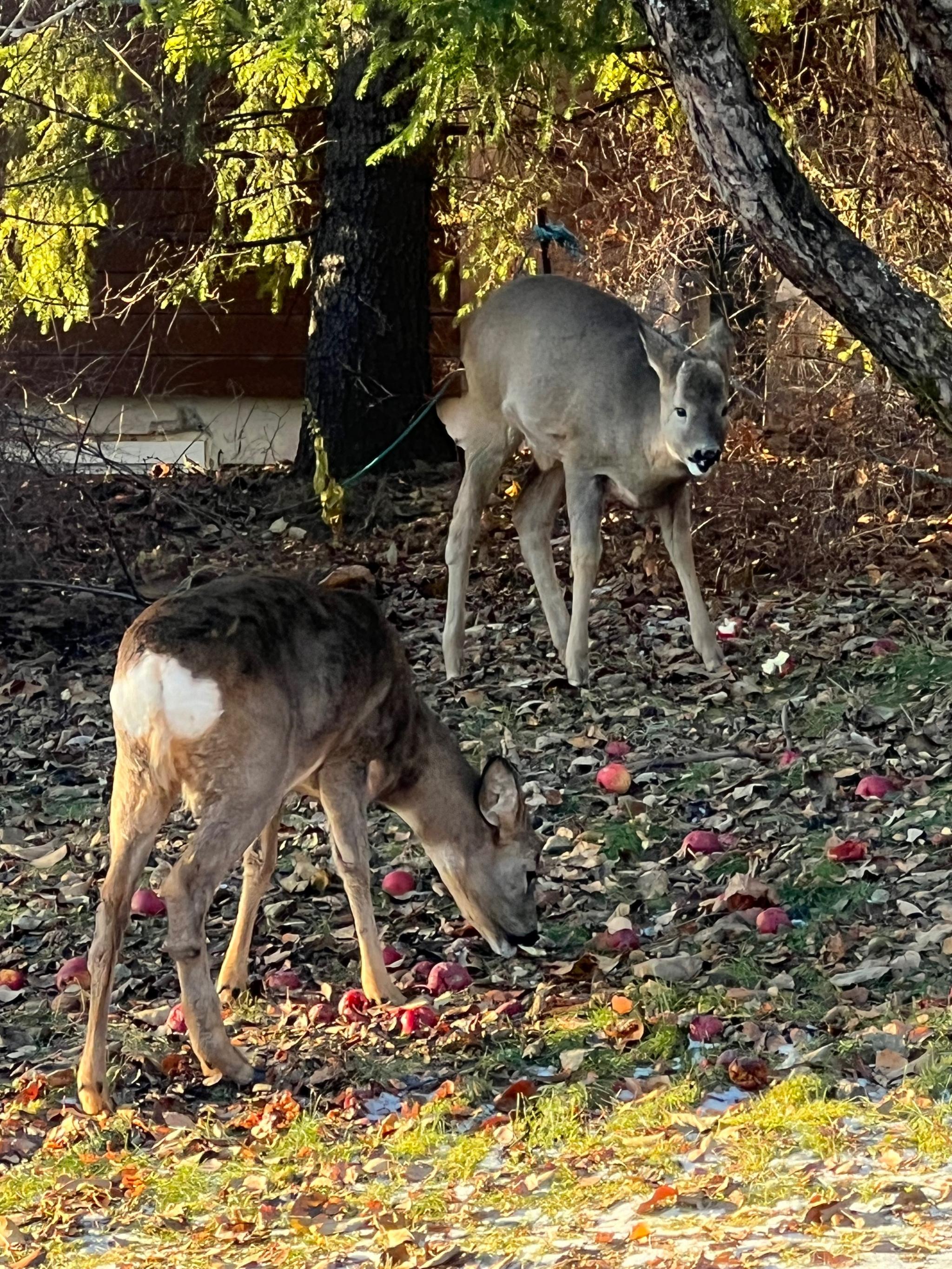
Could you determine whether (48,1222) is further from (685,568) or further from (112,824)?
(685,568)

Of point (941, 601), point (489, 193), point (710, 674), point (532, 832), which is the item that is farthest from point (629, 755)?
point (489, 193)

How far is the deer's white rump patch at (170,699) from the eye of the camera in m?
5.47

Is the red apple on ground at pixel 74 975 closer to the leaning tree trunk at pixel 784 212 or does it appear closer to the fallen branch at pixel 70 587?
the leaning tree trunk at pixel 784 212

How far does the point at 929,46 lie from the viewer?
5.73 m

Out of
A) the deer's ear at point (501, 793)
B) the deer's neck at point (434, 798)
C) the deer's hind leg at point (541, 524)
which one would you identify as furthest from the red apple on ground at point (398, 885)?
the deer's hind leg at point (541, 524)

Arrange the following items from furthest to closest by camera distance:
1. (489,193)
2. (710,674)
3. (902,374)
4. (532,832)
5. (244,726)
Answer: (489,193), (710,674), (532,832), (902,374), (244,726)

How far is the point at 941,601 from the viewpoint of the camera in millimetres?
9609

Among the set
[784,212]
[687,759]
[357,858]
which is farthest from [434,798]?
[784,212]

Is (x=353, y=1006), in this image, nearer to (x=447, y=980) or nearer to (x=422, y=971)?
(x=447, y=980)

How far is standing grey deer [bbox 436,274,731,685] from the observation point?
28.8ft

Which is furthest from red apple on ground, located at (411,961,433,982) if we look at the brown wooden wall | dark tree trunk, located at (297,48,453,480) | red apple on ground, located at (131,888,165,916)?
the brown wooden wall

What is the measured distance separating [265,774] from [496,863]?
3.77ft

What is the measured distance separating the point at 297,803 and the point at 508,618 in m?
2.52

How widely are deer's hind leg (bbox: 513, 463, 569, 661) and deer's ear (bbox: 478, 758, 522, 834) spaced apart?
3.18m
